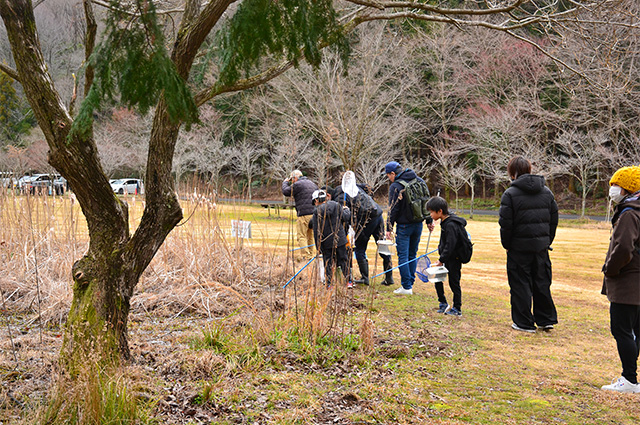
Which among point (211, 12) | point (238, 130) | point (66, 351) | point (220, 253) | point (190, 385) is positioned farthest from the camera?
point (238, 130)

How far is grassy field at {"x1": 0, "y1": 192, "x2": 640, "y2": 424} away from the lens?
3.08 metres

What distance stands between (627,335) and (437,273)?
2.11 m

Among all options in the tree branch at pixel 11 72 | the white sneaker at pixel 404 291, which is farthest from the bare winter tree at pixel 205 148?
the tree branch at pixel 11 72

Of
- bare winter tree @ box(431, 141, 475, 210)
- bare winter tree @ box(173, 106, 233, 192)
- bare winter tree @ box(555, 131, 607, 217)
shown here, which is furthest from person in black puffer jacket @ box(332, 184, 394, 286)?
bare winter tree @ box(173, 106, 233, 192)

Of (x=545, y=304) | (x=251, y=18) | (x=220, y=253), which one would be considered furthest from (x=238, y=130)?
(x=251, y=18)

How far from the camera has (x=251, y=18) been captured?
233 centimetres

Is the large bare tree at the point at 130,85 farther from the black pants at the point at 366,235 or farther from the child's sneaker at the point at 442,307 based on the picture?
the black pants at the point at 366,235

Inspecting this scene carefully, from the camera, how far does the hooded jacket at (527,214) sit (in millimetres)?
5012

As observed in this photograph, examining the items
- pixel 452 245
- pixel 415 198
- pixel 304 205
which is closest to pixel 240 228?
pixel 304 205

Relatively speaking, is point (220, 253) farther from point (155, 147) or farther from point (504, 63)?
point (504, 63)

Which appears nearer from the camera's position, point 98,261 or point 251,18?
point 251,18

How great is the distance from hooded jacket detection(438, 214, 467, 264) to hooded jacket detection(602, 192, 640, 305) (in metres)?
1.93

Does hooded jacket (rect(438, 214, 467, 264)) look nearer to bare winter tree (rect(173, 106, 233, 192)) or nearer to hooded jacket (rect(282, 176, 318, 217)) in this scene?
hooded jacket (rect(282, 176, 318, 217))

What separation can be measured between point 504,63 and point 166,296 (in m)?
21.7
